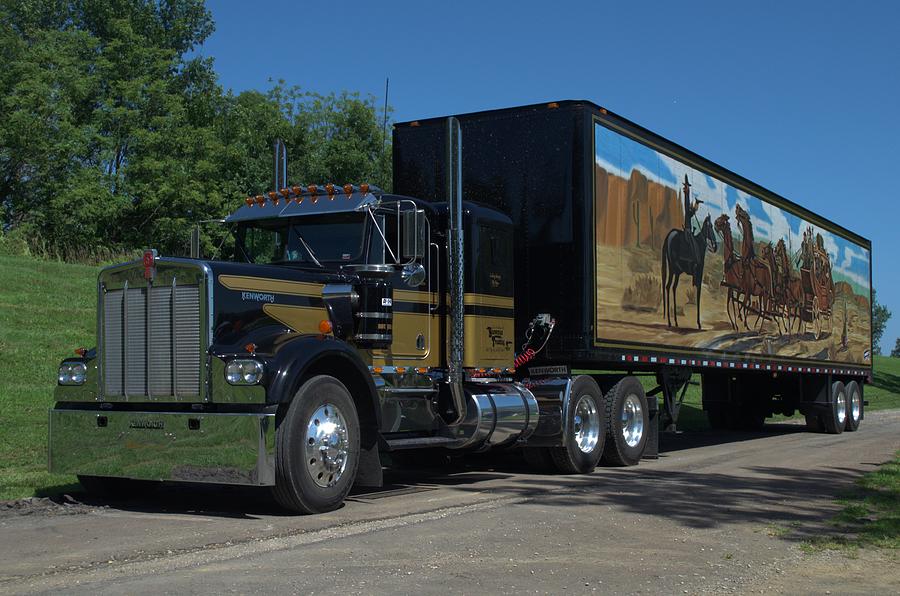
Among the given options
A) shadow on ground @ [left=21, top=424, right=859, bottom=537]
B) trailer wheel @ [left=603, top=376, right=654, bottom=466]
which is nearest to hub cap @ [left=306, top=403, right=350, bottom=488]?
shadow on ground @ [left=21, top=424, right=859, bottom=537]

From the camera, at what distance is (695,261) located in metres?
15.6

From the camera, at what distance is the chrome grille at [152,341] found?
894 centimetres

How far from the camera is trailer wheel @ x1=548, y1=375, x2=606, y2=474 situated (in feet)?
41.6

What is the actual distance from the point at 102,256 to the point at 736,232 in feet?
76.7

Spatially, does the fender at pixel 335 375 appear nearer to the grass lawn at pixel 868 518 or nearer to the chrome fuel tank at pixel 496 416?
the chrome fuel tank at pixel 496 416

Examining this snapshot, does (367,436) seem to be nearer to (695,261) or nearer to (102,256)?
(695,261)

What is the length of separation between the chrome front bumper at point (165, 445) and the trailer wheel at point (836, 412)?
54.8ft

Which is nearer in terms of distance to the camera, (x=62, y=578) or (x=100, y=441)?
(x=62, y=578)

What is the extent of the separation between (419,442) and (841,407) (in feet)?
49.5

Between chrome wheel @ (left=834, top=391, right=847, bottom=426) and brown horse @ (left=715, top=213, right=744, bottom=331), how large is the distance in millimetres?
6655

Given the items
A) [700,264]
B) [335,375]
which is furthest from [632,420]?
[335,375]

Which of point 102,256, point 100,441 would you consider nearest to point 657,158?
point 100,441

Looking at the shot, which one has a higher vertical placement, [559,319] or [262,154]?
[262,154]

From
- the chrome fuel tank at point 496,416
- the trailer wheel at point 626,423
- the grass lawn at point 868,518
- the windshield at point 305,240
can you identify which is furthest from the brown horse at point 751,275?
the windshield at point 305,240
